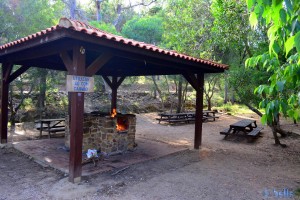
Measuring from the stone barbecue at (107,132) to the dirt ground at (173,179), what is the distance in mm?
1037

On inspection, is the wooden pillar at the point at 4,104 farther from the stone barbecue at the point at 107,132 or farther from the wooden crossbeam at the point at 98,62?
the wooden crossbeam at the point at 98,62

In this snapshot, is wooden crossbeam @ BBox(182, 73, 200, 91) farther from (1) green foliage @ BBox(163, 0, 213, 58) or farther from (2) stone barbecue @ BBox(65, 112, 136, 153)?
(2) stone barbecue @ BBox(65, 112, 136, 153)

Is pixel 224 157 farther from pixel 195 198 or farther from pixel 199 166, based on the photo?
pixel 195 198

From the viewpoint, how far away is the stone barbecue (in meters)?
6.18

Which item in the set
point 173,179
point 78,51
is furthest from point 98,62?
point 173,179

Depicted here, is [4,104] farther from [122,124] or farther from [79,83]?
[79,83]

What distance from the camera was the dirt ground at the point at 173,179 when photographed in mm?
3953

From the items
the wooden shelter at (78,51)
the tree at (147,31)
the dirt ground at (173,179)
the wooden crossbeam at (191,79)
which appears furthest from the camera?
the tree at (147,31)

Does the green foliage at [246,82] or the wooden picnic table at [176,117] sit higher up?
the green foliage at [246,82]

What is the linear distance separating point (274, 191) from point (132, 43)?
3598mm

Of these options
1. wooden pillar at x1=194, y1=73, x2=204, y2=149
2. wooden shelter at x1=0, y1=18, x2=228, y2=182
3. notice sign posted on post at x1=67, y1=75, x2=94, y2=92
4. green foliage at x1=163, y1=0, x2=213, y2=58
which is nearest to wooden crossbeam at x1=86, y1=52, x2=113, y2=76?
wooden shelter at x1=0, y1=18, x2=228, y2=182

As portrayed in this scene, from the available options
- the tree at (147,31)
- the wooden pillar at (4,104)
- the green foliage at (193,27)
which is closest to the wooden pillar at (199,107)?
the green foliage at (193,27)

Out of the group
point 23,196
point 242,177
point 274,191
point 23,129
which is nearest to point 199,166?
point 242,177

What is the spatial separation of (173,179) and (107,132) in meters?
2.23
